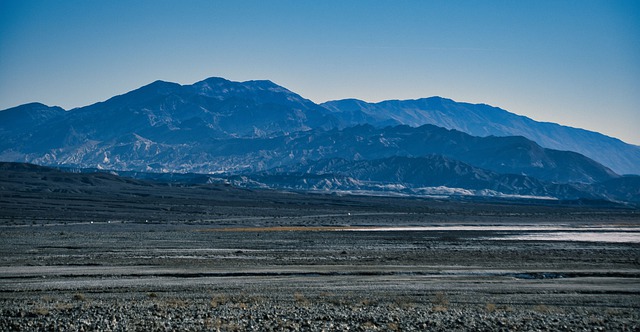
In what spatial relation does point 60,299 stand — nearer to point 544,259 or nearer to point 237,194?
point 544,259

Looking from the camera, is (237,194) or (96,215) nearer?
(96,215)

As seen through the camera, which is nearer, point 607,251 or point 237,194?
point 607,251

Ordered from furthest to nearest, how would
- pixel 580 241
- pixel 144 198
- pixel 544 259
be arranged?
pixel 144 198, pixel 580 241, pixel 544 259

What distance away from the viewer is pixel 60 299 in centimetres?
2356

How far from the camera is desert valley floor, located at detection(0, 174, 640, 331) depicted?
19578 millimetres

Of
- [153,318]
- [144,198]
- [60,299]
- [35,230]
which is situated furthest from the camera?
[144,198]

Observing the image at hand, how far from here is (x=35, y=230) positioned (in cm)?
5831

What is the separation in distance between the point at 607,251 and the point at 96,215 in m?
54.3

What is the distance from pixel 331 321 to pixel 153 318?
14.6ft

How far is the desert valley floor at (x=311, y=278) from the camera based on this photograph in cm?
1958

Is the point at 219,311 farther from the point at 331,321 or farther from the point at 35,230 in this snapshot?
the point at 35,230

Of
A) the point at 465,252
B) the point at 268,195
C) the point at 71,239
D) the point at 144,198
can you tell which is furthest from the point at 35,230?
the point at 268,195

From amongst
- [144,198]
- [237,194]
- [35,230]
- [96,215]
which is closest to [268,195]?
[237,194]

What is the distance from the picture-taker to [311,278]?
29.9 meters
